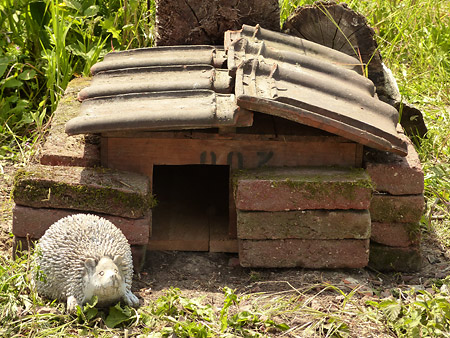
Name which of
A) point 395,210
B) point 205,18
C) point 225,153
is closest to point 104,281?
point 225,153

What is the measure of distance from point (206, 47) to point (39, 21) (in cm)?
203

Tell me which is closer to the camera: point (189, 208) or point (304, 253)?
point (304, 253)

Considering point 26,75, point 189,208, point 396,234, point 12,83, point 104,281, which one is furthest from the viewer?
point 26,75

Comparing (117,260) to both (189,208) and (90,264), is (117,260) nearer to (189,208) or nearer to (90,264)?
(90,264)

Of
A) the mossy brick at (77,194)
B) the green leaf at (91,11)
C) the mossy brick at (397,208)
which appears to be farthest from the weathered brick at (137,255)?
the green leaf at (91,11)

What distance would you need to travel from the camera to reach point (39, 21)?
6457mm

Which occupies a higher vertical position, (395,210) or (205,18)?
(205,18)

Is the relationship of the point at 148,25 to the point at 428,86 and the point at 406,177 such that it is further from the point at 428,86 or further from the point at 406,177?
the point at 406,177

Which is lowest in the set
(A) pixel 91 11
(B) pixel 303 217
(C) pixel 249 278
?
(C) pixel 249 278

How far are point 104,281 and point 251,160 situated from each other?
133 centimetres

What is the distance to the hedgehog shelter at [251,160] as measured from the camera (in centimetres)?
425

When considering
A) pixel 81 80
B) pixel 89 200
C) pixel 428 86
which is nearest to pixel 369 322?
pixel 89 200

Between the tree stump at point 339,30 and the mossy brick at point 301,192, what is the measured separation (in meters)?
1.61

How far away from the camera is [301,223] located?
4355mm
